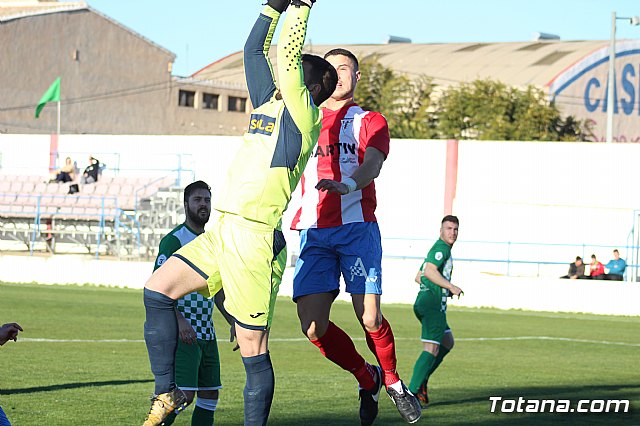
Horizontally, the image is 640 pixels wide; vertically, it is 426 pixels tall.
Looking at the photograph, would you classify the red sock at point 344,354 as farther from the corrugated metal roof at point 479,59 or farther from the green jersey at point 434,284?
the corrugated metal roof at point 479,59

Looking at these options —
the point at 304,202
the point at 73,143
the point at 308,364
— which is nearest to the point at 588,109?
the point at 73,143

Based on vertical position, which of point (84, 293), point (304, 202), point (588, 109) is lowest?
point (84, 293)

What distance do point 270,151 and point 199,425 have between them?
2.25 meters

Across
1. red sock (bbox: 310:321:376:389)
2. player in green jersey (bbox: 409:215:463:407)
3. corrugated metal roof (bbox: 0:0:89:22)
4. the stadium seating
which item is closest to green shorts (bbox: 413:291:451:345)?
player in green jersey (bbox: 409:215:463:407)

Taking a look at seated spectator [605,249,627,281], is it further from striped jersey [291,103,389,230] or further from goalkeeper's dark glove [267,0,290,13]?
goalkeeper's dark glove [267,0,290,13]

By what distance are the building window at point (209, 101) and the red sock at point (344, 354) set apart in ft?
194

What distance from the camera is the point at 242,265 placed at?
245 inches

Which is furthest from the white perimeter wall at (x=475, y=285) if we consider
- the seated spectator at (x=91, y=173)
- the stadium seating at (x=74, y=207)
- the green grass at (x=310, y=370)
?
the seated spectator at (x=91, y=173)

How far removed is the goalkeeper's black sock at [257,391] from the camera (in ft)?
20.4

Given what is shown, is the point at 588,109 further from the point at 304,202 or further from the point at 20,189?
the point at 304,202

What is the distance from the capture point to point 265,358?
20.7 ft

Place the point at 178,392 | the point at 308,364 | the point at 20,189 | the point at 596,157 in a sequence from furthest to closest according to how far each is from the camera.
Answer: the point at 20,189 < the point at 596,157 < the point at 308,364 < the point at 178,392

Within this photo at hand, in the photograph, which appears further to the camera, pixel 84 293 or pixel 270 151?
pixel 84 293

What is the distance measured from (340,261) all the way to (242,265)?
7.13 feet
